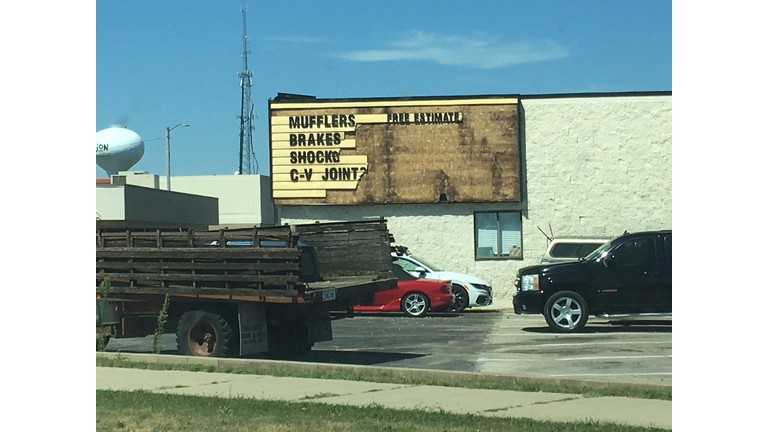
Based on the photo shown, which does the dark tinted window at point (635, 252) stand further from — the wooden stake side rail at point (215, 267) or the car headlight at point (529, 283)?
the wooden stake side rail at point (215, 267)

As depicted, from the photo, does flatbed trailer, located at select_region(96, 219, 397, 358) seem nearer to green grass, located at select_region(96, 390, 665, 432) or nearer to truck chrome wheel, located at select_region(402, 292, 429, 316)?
green grass, located at select_region(96, 390, 665, 432)

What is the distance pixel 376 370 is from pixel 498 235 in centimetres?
1912

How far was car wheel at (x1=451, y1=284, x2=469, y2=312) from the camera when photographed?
942 inches

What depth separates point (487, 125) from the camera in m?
29.9

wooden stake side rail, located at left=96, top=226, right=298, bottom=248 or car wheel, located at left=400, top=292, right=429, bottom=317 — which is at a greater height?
wooden stake side rail, located at left=96, top=226, right=298, bottom=248

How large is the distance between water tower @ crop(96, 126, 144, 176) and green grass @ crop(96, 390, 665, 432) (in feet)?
196

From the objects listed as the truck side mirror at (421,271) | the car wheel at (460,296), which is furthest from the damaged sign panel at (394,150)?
the truck side mirror at (421,271)

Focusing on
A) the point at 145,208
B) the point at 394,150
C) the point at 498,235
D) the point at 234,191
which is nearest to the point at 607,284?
the point at 498,235

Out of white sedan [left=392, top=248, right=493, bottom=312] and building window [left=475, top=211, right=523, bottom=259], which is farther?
building window [left=475, top=211, right=523, bottom=259]

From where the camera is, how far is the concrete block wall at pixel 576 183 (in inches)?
1158

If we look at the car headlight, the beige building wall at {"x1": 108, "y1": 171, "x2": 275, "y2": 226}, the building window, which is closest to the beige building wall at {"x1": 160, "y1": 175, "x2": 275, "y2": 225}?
the beige building wall at {"x1": 108, "y1": 171, "x2": 275, "y2": 226}

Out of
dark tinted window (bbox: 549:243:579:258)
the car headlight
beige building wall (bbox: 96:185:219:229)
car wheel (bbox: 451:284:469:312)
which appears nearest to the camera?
the car headlight

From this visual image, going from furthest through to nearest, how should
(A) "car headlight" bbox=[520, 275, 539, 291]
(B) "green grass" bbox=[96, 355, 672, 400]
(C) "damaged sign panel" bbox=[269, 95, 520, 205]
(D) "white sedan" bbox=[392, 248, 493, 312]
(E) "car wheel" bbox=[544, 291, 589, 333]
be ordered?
(C) "damaged sign panel" bbox=[269, 95, 520, 205] < (D) "white sedan" bbox=[392, 248, 493, 312] < (A) "car headlight" bbox=[520, 275, 539, 291] < (E) "car wheel" bbox=[544, 291, 589, 333] < (B) "green grass" bbox=[96, 355, 672, 400]
